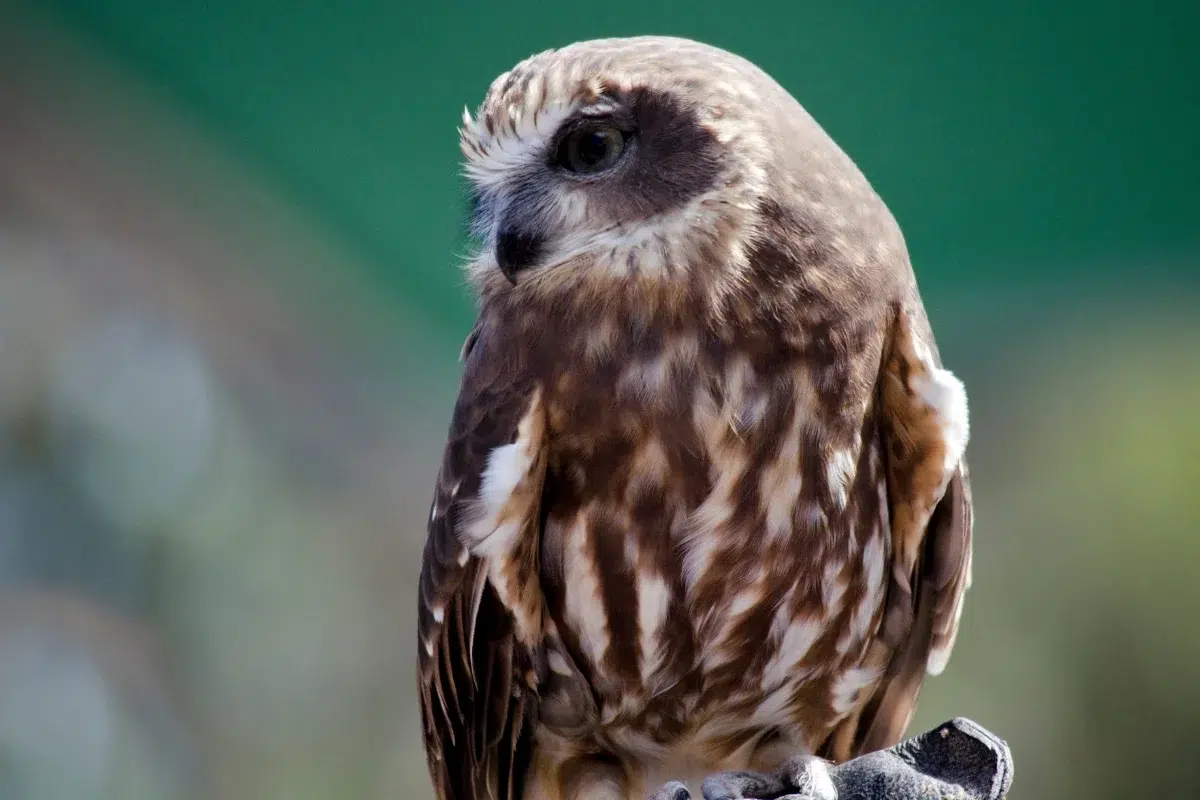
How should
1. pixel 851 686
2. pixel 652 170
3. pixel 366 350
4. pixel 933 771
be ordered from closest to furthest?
1. pixel 933 771
2. pixel 652 170
3. pixel 851 686
4. pixel 366 350

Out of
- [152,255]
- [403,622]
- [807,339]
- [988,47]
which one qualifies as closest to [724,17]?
[988,47]

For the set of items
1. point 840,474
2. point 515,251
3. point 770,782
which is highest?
point 515,251

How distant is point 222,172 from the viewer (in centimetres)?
303

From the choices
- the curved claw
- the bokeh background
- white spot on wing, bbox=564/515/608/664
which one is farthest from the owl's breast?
the bokeh background

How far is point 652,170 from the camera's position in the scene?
172 cm

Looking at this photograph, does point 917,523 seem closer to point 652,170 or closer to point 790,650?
point 790,650

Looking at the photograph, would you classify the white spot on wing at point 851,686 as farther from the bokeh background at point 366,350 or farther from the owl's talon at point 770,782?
the bokeh background at point 366,350

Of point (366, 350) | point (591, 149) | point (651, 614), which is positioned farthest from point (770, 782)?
point (366, 350)

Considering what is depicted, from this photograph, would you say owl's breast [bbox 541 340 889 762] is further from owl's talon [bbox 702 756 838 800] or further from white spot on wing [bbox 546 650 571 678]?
owl's talon [bbox 702 756 838 800]

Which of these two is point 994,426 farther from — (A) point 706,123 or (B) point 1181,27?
(A) point 706,123

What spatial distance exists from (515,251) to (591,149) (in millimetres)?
209

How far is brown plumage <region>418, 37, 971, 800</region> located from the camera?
1.72 metres

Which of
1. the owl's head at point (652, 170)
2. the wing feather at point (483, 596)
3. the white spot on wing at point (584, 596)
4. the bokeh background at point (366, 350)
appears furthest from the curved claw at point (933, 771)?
the bokeh background at point (366, 350)

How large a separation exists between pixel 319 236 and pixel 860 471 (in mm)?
1790
